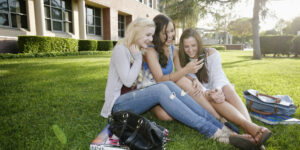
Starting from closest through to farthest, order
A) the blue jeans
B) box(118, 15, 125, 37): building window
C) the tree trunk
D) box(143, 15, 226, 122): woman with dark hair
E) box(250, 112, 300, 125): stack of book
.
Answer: the blue jeans < box(143, 15, 226, 122): woman with dark hair < box(250, 112, 300, 125): stack of book < the tree trunk < box(118, 15, 125, 37): building window

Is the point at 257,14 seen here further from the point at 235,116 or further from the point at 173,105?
the point at 173,105

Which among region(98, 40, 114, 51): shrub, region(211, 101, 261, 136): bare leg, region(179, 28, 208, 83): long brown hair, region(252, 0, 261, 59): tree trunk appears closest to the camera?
region(211, 101, 261, 136): bare leg

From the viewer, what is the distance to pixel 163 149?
181 cm

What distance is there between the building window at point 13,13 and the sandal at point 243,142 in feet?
45.1

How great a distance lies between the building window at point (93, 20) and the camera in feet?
58.6

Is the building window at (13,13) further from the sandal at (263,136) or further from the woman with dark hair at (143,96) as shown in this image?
the sandal at (263,136)

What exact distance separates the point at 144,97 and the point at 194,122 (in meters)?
0.63

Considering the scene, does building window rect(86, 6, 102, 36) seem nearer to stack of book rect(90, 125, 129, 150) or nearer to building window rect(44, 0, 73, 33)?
building window rect(44, 0, 73, 33)

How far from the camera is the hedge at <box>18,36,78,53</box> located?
10.0m

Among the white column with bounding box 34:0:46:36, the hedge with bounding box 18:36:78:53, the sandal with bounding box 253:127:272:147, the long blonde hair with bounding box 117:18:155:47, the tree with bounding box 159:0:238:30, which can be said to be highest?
the tree with bounding box 159:0:238:30

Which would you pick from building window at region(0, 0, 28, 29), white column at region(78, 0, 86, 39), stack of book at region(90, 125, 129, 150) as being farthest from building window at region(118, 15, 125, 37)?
stack of book at region(90, 125, 129, 150)

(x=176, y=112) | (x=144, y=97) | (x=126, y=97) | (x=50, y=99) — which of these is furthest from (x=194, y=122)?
(x=50, y=99)

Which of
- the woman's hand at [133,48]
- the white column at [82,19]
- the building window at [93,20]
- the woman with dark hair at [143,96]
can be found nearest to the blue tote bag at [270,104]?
the woman with dark hair at [143,96]

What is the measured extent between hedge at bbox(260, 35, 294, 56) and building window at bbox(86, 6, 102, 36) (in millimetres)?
16152
